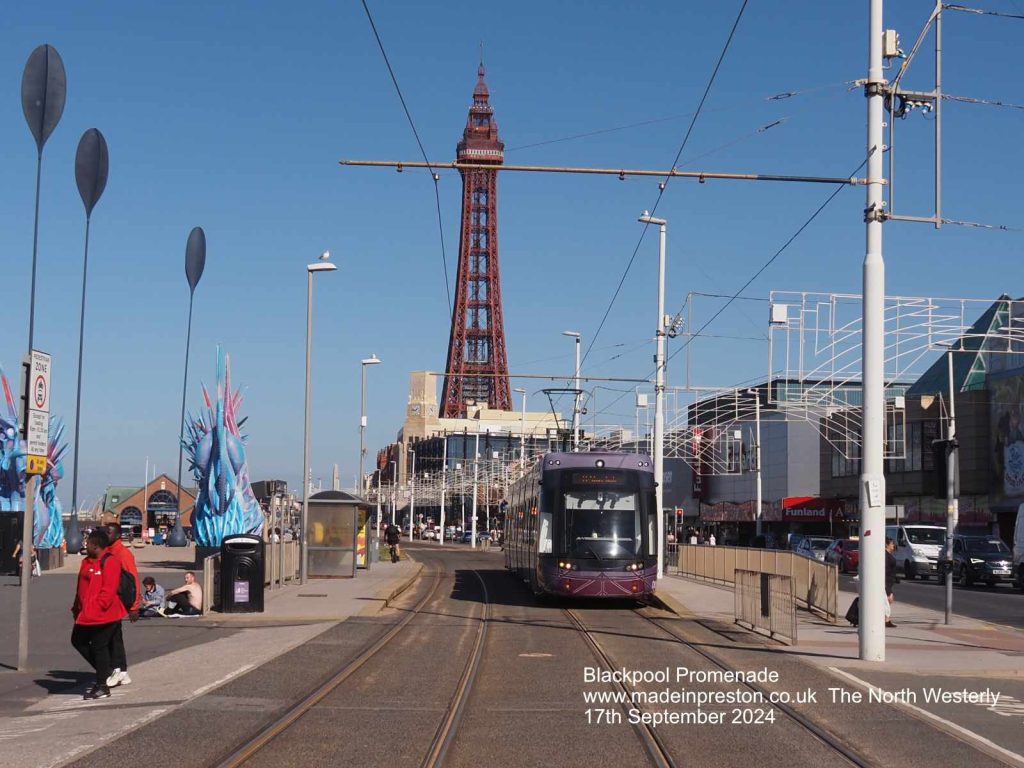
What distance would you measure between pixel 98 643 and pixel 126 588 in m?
0.56

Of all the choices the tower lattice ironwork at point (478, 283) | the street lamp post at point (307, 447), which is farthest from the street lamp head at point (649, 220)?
the tower lattice ironwork at point (478, 283)

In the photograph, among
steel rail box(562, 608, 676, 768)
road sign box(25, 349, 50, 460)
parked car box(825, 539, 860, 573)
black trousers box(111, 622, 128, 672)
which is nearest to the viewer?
steel rail box(562, 608, 676, 768)

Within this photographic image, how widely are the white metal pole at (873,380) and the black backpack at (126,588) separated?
847cm

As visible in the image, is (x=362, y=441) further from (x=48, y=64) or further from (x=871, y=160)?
(x=871, y=160)

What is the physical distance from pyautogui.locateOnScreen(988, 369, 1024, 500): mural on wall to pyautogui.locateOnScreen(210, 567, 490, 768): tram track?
40.9 metres

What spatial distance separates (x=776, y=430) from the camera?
8038 cm

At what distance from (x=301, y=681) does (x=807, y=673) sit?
222 inches

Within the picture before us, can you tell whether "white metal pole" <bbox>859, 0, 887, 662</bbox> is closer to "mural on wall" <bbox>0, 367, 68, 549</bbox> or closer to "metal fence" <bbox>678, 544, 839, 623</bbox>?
"metal fence" <bbox>678, 544, 839, 623</bbox>

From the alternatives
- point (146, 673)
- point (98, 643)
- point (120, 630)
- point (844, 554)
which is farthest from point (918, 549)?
point (98, 643)

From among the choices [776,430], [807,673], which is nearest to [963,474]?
[776,430]

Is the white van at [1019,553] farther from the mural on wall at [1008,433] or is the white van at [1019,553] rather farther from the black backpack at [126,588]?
the black backpack at [126,588]

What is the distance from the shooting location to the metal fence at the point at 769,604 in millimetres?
18203

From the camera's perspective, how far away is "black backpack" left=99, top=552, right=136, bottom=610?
12367 millimetres

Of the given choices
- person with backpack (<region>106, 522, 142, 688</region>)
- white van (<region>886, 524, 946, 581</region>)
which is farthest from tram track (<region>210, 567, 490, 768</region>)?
white van (<region>886, 524, 946, 581</region>)
